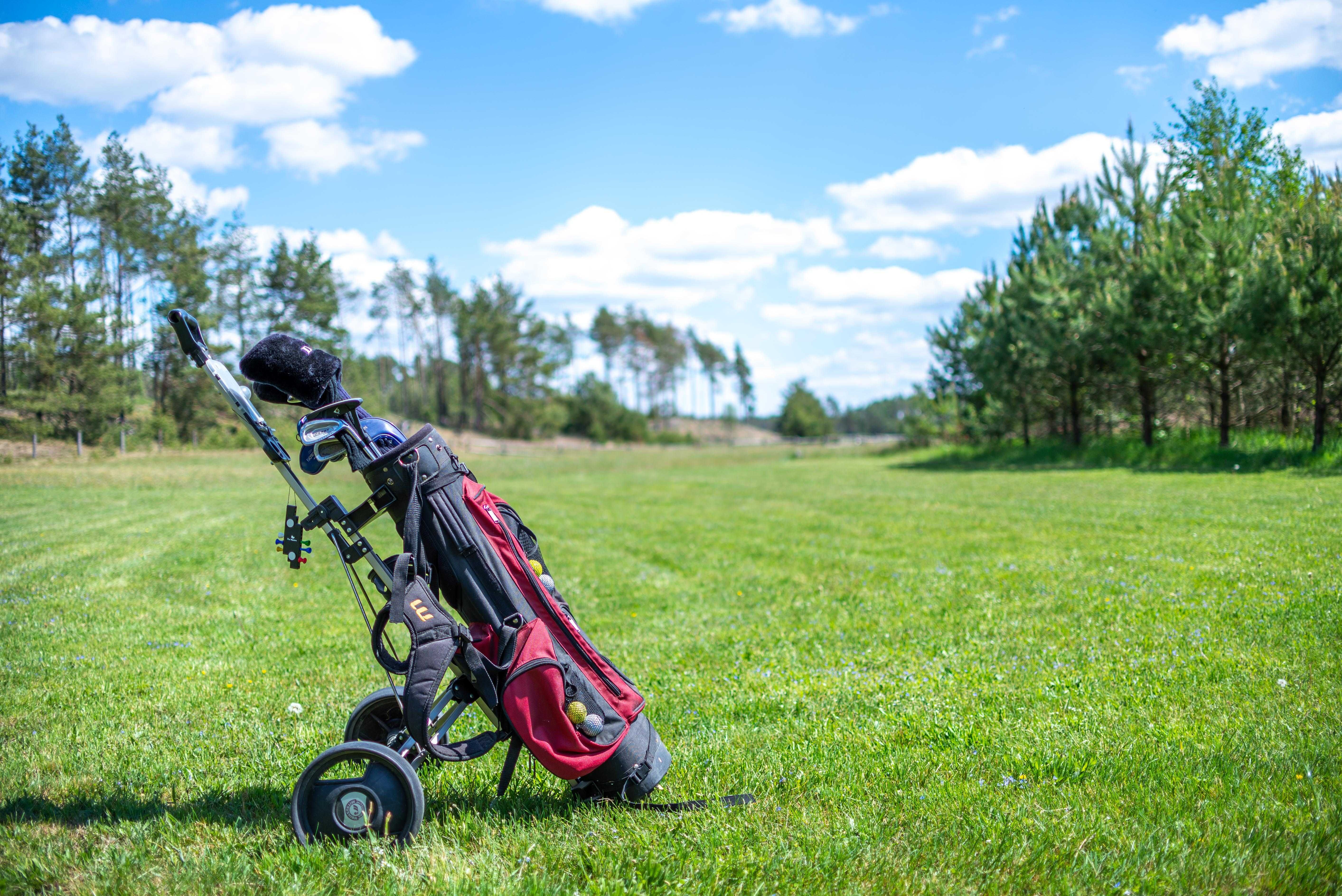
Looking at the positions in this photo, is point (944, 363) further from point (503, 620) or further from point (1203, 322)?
point (503, 620)

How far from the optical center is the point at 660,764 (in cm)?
397

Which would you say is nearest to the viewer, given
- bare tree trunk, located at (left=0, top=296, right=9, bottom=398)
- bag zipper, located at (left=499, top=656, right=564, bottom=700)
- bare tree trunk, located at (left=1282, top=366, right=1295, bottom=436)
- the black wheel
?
the black wheel

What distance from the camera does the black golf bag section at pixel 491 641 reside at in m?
3.51

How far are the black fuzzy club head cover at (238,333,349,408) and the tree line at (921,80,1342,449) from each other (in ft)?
72.7

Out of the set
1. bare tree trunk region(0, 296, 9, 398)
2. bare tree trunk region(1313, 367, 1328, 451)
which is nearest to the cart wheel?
bare tree trunk region(0, 296, 9, 398)

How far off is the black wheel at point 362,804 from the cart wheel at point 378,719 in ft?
1.08

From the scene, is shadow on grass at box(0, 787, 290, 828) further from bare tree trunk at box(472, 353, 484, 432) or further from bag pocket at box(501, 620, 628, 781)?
bare tree trunk at box(472, 353, 484, 432)

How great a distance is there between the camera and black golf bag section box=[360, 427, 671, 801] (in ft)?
11.5

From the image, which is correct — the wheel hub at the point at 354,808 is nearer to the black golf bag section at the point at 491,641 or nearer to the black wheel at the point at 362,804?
the black wheel at the point at 362,804

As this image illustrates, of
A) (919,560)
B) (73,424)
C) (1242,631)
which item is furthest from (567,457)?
(1242,631)

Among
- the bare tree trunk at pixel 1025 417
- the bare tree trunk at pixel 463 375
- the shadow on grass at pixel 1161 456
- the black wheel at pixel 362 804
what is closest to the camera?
the black wheel at pixel 362 804

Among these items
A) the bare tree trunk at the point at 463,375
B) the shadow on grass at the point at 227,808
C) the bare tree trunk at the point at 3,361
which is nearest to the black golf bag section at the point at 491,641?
the shadow on grass at the point at 227,808

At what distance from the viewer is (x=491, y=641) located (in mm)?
3709

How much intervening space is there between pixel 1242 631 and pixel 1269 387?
21999 millimetres
